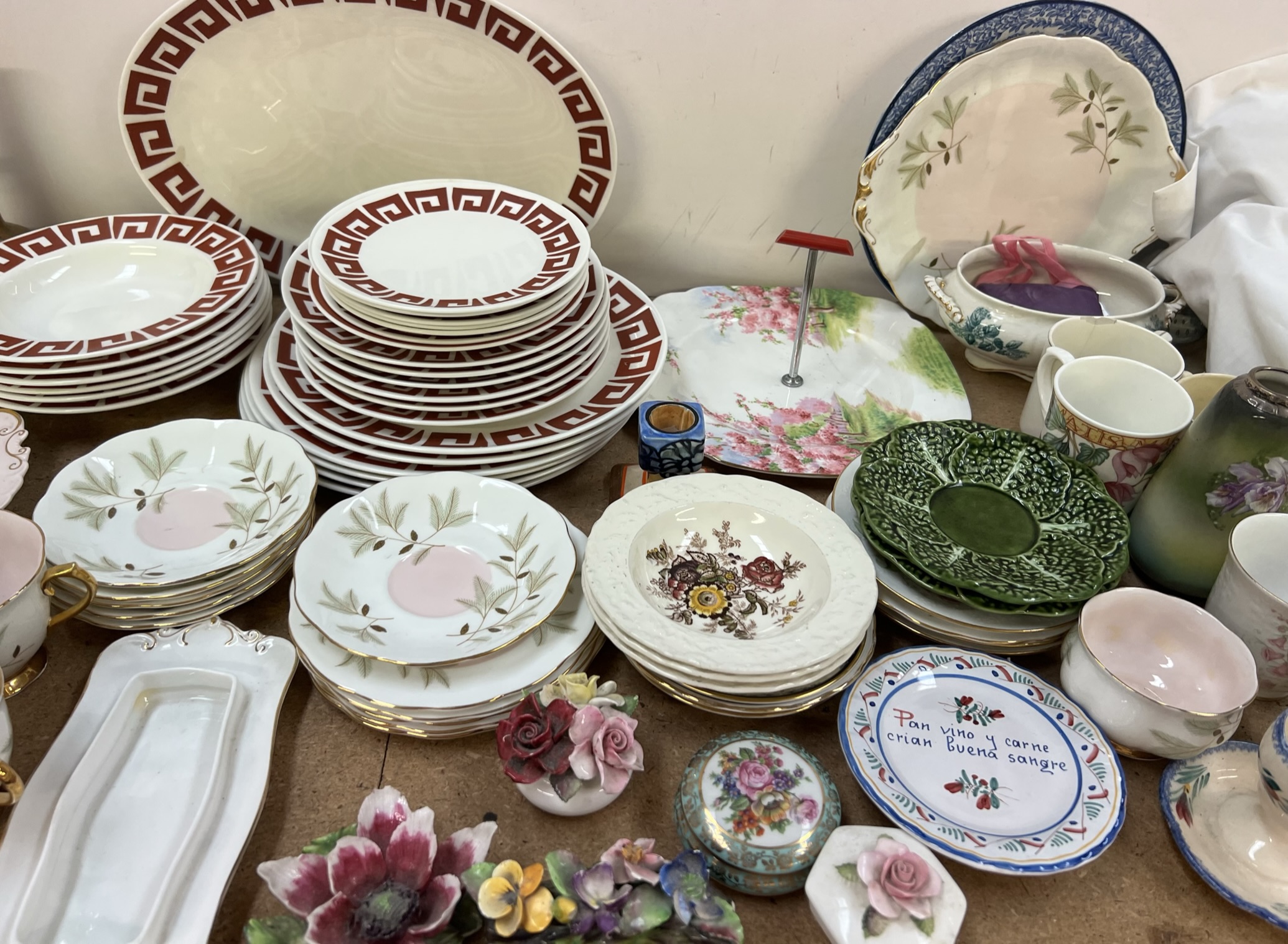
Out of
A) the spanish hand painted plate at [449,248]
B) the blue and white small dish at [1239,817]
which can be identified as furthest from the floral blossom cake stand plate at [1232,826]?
the spanish hand painted plate at [449,248]

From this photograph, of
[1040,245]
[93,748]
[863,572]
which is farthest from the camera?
[1040,245]

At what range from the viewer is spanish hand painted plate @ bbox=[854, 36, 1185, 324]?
3.56 ft

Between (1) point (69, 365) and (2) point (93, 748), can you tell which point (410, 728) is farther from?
(1) point (69, 365)

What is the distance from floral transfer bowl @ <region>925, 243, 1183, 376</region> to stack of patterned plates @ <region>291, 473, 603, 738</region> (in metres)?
0.62

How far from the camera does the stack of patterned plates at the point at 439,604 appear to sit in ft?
2.41

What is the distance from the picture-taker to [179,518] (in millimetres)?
890

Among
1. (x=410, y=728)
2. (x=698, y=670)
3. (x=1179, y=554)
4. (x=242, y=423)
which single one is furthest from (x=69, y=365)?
(x=1179, y=554)

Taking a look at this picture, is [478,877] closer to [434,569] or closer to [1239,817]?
[434,569]

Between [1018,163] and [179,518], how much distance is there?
45.7 inches

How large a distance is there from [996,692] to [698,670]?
12.0 inches

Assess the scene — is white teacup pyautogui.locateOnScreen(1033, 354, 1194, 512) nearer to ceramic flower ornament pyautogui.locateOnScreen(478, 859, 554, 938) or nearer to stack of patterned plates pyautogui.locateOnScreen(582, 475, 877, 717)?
stack of patterned plates pyautogui.locateOnScreen(582, 475, 877, 717)

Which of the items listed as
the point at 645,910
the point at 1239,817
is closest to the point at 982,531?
the point at 1239,817

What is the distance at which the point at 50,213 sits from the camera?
4.20 ft

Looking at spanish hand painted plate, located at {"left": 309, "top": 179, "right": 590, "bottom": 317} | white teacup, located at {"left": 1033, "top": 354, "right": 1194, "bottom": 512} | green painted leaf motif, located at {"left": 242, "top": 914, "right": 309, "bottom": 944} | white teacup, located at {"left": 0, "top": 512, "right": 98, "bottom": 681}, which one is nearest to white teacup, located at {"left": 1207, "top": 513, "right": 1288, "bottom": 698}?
white teacup, located at {"left": 1033, "top": 354, "right": 1194, "bottom": 512}
